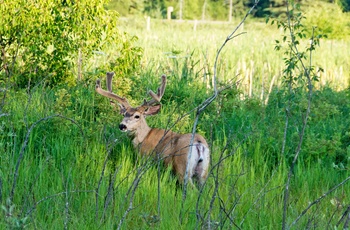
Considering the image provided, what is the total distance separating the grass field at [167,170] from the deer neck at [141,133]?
175 millimetres

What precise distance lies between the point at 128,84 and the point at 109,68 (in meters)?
0.76

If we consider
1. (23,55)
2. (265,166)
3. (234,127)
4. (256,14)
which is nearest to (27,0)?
(23,55)

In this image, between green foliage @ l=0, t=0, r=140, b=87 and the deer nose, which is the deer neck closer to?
the deer nose

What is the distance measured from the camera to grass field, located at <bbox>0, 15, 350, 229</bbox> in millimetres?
4754

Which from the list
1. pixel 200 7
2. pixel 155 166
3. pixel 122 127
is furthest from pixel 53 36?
pixel 200 7

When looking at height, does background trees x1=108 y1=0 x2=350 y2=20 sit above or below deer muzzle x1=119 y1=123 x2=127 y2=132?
below

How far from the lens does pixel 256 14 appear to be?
58.1 m

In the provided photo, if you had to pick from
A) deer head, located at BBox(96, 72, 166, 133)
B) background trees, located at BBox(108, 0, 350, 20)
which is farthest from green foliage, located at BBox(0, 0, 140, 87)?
background trees, located at BBox(108, 0, 350, 20)

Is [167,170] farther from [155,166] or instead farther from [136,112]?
[136,112]

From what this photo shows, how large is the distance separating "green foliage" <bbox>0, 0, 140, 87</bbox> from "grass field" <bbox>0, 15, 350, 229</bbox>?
389mm

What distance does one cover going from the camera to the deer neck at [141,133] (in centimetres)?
739

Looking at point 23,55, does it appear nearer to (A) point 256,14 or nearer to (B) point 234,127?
(B) point 234,127

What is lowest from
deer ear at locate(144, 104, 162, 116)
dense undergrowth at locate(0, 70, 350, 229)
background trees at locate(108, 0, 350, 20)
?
background trees at locate(108, 0, 350, 20)

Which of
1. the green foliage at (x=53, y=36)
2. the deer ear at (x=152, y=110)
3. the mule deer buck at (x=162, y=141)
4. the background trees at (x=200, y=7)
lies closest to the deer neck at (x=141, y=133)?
the mule deer buck at (x=162, y=141)
